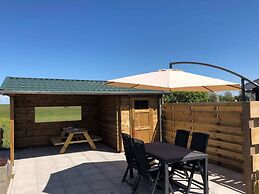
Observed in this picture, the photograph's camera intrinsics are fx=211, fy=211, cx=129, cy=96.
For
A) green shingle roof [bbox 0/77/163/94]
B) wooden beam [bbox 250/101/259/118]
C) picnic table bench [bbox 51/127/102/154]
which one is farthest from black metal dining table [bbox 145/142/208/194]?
picnic table bench [bbox 51/127/102/154]

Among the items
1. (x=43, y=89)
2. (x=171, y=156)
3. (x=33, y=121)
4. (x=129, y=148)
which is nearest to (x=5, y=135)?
(x=33, y=121)

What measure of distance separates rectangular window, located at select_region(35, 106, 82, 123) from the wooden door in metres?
3.33

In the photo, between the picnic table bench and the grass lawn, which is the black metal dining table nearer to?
the picnic table bench

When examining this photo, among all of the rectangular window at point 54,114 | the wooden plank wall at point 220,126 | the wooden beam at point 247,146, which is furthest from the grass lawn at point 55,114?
the wooden beam at point 247,146

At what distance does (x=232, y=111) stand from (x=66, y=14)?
836 cm

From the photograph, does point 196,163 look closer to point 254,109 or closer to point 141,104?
point 254,109

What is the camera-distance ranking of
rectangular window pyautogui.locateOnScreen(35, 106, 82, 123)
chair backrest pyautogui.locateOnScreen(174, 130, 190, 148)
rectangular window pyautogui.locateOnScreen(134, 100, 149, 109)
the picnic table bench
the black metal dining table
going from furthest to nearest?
1. rectangular window pyautogui.locateOnScreen(35, 106, 82, 123)
2. rectangular window pyautogui.locateOnScreen(134, 100, 149, 109)
3. the picnic table bench
4. chair backrest pyautogui.locateOnScreen(174, 130, 190, 148)
5. the black metal dining table

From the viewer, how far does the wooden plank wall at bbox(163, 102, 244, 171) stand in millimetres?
5355

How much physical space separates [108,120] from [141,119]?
1.51 meters

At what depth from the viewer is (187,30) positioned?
40.0 feet

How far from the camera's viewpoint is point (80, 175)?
5.36 meters

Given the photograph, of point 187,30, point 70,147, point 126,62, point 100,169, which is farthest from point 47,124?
point 126,62

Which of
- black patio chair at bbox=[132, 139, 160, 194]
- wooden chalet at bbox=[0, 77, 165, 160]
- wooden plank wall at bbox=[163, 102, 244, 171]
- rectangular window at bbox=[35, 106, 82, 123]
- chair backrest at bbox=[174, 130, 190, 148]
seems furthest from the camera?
rectangular window at bbox=[35, 106, 82, 123]

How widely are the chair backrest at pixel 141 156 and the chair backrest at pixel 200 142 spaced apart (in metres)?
1.37
